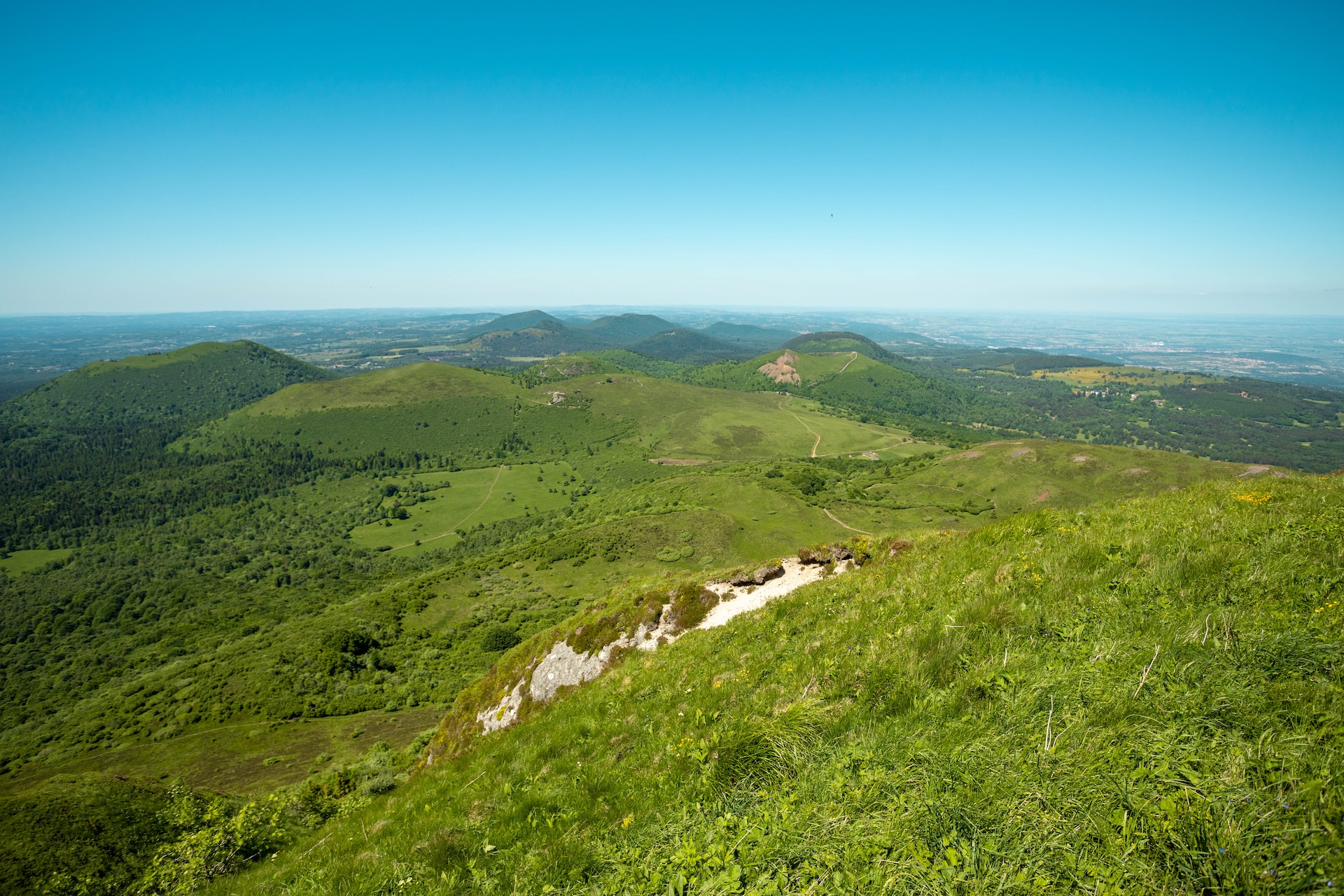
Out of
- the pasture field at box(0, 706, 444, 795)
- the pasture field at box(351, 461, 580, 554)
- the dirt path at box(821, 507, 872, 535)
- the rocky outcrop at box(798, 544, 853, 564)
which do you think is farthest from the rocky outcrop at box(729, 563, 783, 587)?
the pasture field at box(351, 461, 580, 554)

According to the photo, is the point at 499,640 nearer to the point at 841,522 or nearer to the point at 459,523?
the point at 841,522

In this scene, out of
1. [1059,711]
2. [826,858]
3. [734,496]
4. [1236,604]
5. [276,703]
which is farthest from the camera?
[734,496]

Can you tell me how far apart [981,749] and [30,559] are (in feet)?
847

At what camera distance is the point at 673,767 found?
27.8 feet

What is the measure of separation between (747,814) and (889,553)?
46.4 ft

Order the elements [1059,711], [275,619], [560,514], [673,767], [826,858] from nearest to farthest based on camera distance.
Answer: [826,858]
[1059,711]
[673,767]
[275,619]
[560,514]

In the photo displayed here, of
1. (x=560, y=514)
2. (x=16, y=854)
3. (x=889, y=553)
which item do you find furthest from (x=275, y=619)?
(x=889, y=553)

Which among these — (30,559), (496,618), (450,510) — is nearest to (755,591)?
(496,618)

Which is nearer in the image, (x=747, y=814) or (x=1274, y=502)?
(x=747, y=814)

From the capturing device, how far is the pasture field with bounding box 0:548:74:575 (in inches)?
5871

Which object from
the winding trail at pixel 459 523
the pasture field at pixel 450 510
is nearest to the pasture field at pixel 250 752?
the pasture field at pixel 450 510

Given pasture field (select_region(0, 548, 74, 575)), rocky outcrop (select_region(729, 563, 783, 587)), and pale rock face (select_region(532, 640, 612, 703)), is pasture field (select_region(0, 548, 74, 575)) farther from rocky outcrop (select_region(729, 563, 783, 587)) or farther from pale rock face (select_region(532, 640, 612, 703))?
rocky outcrop (select_region(729, 563, 783, 587))

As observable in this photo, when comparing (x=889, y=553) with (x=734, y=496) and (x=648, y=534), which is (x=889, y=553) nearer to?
(x=648, y=534)

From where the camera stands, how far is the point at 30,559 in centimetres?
15662
